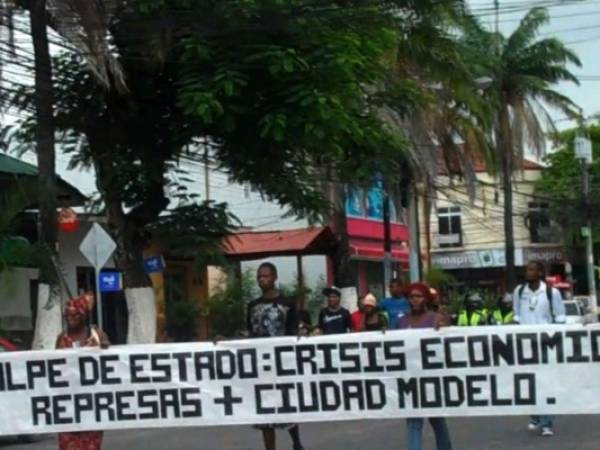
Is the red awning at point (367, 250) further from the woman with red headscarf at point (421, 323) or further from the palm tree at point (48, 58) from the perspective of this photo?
the woman with red headscarf at point (421, 323)

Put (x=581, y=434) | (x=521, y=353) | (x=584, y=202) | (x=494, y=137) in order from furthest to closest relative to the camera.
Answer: (x=584, y=202) < (x=494, y=137) < (x=581, y=434) < (x=521, y=353)

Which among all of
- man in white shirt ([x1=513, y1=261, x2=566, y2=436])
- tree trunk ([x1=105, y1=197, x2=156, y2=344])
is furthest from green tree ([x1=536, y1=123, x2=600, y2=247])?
man in white shirt ([x1=513, y1=261, x2=566, y2=436])

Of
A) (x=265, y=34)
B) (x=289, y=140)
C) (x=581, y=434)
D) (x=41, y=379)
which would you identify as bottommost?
(x=581, y=434)

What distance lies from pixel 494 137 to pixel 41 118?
22195 millimetres

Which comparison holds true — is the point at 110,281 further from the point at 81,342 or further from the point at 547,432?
the point at 81,342

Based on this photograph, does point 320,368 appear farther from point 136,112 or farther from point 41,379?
point 136,112

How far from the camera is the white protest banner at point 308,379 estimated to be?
32.5ft

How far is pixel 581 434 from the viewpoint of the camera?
12.5 metres

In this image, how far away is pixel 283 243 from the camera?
118 ft

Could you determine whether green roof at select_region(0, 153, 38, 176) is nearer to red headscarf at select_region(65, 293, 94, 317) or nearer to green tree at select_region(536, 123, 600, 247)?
red headscarf at select_region(65, 293, 94, 317)

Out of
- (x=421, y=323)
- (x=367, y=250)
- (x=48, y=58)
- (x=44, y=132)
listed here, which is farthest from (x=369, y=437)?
(x=367, y=250)

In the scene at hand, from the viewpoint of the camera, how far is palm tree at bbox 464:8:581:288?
3816cm

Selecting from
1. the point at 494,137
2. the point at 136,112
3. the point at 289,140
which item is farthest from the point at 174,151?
the point at 494,137

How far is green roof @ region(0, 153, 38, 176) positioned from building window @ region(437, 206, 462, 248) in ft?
140
